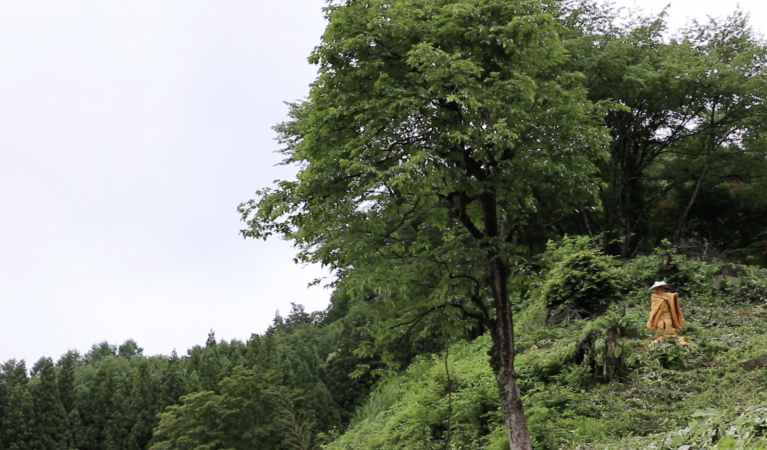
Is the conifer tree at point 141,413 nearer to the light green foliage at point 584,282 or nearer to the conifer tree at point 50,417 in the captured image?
the conifer tree at point 50,417

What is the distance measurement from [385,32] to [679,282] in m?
9.17

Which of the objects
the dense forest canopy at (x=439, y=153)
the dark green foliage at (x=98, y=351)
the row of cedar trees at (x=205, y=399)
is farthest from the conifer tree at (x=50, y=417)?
the dark green foliage at (x=98, y=351)

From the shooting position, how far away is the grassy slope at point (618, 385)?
7898 mm

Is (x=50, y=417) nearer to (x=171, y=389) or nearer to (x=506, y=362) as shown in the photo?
(x=171, y=389)

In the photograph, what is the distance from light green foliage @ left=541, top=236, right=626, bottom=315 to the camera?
1185 cm

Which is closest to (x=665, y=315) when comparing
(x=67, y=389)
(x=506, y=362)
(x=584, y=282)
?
(x=584, y=282)

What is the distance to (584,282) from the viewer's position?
12.0 meters

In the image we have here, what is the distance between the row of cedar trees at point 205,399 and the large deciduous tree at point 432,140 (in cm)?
1147

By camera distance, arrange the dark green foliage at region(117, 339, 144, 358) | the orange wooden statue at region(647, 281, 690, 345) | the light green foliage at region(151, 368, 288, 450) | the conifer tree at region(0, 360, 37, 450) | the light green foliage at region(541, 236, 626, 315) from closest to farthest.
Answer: the orange wooden statue at region(647, 281, 690, 345) → the light green foliage at region(541, 236, 626, 315) → the light green foliage at region(151, 368, 288, 450) → the conifer tree at region(0, 360, 37, 450) → the dark green foliage at region(117, 339, 144, 358)

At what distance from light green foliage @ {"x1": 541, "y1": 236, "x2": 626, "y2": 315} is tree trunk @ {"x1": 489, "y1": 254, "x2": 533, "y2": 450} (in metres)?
3.83

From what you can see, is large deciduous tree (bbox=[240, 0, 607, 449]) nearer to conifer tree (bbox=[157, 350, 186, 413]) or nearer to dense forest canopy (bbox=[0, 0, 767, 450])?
dense forest canopy (bbox=[0, 0, 767, 450])

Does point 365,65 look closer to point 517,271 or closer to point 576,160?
point 576,160

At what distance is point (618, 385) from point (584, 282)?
2938mm

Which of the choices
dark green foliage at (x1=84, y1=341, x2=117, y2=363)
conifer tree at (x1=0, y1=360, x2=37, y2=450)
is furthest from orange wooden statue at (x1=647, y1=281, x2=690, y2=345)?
dark green foliage at (x1=84, y1=341, x2=117, y2=363)
